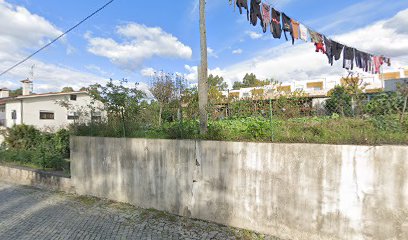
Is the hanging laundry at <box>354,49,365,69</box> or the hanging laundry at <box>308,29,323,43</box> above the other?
the hanging laundry at <box>308,29,323,43</box>

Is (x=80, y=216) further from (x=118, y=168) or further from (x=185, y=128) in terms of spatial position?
(x=185, y=128)

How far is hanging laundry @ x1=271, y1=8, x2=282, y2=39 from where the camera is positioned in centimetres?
606

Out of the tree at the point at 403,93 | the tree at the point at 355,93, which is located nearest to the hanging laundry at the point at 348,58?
the tree at the point at 355,93

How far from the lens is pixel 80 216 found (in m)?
5.38

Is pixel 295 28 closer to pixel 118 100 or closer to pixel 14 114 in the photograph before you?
pixel 118 100

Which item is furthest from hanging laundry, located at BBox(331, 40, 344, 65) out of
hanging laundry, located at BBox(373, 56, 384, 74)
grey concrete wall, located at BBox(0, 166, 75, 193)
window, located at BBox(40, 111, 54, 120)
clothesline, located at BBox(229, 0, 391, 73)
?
window, located at BBox(40, 111, 54, 120)

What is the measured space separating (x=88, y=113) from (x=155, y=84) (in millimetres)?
3540

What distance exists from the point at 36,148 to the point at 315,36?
1349cm

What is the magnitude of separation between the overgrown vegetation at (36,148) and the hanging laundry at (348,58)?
387 inches

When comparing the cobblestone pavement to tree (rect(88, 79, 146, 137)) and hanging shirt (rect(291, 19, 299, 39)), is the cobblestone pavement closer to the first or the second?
tree (rect(88, 79, 146, 137))

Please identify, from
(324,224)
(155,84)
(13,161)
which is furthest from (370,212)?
(13,161)

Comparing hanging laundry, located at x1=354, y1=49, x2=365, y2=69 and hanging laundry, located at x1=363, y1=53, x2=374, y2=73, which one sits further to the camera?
hanging laundry, located at x1=363, y1=53, x2=374, y2=73

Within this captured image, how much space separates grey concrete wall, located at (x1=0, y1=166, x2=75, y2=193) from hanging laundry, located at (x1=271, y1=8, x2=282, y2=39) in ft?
23.0

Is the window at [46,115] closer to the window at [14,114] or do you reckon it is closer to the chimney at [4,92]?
the window at [14,114]
